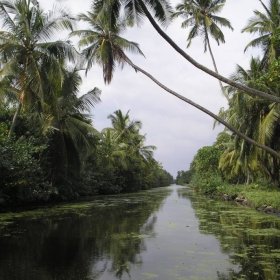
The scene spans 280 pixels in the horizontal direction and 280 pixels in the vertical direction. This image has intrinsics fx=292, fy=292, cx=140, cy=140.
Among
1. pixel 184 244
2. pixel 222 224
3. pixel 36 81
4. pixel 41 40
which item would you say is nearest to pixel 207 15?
pixel 41 40

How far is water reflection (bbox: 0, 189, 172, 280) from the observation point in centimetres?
496

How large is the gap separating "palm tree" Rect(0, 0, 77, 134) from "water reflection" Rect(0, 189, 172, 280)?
5085 mm

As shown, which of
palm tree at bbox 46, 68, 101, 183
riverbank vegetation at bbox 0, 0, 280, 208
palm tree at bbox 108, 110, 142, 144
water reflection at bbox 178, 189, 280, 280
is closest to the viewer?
water reflection at bbox 178, 189, 280, 280

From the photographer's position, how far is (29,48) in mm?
12125

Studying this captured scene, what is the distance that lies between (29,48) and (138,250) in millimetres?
9592

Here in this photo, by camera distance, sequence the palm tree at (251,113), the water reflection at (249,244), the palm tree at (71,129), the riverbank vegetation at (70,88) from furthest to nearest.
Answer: the palm tree at (71,129) → the palm tree at (251,113) → the riverbank vegetation at (70,88) → the water reflection at (249,244)

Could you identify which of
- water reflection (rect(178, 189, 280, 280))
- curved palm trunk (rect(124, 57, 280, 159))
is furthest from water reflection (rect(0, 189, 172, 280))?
curved palm trunk (rect(124, 57, 280, 159))

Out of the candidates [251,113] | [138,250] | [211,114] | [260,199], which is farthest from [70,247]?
[251,113]

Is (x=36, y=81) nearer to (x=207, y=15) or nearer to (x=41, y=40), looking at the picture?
(x=41, y=40)

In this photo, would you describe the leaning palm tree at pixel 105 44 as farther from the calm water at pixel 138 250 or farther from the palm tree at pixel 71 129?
the calm water at pixel 138 250

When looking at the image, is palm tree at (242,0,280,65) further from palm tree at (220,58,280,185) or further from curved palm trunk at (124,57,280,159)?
curved palm trunk at (124,57,280,159)

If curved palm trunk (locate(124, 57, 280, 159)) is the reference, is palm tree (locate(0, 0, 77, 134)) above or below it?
above

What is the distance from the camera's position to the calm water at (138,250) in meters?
4.89

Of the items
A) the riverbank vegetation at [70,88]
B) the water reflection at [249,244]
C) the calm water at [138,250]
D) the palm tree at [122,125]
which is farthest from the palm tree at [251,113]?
the palm tree at [122,125]
